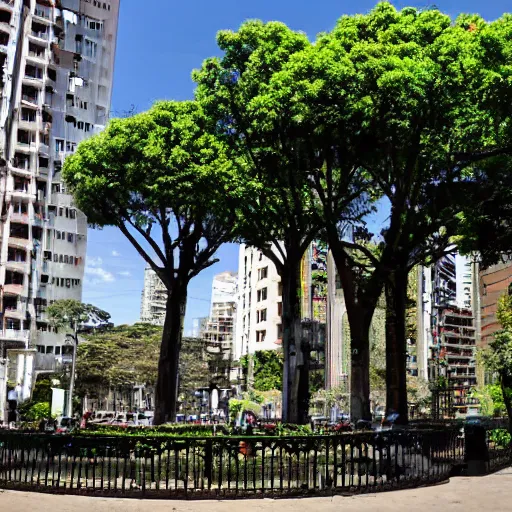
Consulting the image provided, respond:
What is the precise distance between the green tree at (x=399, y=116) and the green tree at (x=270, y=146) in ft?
2.46

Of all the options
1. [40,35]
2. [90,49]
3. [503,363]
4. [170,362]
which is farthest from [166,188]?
[90,49]

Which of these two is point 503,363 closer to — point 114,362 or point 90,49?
point 114,362

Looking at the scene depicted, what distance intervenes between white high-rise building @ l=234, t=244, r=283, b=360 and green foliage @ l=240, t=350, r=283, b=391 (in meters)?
1.94

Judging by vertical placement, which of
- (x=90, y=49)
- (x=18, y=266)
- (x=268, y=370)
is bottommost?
(x=268, y=370)

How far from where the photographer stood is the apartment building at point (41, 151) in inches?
2466

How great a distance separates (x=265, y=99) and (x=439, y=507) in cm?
1375

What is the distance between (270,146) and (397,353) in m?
8.19

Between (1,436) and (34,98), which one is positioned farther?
(34,98)

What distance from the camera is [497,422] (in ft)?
89.7

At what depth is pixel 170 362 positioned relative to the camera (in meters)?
29.7

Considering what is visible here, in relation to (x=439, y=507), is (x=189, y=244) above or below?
above

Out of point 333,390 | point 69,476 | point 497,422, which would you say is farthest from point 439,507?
point 333,390

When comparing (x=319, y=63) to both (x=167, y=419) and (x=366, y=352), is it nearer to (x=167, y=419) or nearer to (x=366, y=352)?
(x=366, y=352)

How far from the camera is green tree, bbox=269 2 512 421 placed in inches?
815
